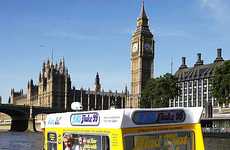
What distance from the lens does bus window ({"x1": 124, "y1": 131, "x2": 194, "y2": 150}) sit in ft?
32.7

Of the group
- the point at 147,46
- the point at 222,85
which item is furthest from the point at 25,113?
the point at 222,85

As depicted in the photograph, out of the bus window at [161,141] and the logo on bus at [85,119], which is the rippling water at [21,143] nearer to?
the logo on bus at [85,119]

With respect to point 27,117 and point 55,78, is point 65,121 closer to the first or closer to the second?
point 27,117

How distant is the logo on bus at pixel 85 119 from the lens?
35.3ft

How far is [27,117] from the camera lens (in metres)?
167

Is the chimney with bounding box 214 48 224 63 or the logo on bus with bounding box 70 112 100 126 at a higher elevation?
the chimney with bounding box 214 48 224 63

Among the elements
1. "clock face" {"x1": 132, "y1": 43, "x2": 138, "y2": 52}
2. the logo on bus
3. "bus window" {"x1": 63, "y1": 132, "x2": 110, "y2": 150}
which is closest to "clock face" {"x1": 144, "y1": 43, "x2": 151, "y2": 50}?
"clock face" {"x1": 132, "y1": 43, "x2": 138, "y2": 52}

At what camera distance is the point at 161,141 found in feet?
34.0

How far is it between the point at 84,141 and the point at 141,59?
182m

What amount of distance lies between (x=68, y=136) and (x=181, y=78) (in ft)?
486

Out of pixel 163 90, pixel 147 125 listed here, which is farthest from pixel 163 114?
pixel 163 90

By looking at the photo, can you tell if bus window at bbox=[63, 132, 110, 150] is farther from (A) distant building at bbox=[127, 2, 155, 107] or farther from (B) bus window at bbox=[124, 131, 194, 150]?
(A) distant building at bbox=[127, 2, 155, 107]

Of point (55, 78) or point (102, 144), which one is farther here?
point (55, 78)

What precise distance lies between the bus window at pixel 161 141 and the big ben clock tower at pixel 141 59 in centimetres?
17778
